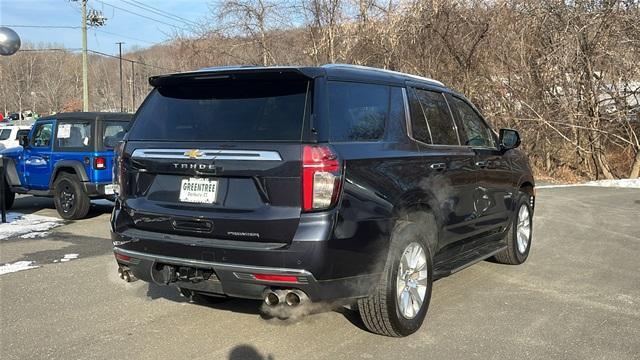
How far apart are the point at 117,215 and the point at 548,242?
6.10m

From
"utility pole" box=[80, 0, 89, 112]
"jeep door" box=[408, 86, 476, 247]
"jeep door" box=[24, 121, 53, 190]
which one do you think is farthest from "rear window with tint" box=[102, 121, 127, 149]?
"utility pole" box=[80, 0, 89, 112]

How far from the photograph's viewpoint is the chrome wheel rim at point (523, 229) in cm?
675

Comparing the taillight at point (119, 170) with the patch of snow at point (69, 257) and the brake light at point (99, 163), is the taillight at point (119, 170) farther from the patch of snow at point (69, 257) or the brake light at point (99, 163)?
the brake light at point (99, 163)

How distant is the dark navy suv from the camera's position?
3.67 m

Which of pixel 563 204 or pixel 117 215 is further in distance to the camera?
pixel 563 204

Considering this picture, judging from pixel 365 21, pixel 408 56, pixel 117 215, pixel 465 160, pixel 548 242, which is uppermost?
pixel 365 21

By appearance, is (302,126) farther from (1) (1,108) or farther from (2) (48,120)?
(1) (1,108)

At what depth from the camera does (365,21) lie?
19.1m

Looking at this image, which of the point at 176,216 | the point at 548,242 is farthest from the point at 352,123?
the point at 548,242

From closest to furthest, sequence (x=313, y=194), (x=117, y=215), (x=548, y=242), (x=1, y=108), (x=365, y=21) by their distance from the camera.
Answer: (x=313, y=194) < (x=117, y=215) < (x=548, y=242) < (x=365, y=21) < (x=1, y=108)

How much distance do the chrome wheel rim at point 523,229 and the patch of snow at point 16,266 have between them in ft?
18.5

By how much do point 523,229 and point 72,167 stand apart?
756cm

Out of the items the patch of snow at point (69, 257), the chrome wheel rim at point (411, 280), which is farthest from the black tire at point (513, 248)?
the patch of snow at point (69, 257)

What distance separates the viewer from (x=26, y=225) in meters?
9.54
